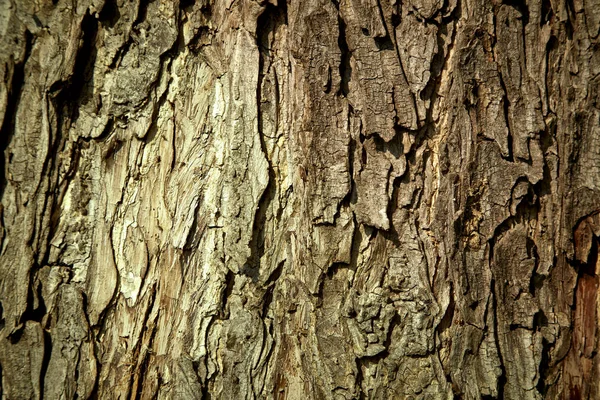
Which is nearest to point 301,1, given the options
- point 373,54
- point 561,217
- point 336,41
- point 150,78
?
point 336,41

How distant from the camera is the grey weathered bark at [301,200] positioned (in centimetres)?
149

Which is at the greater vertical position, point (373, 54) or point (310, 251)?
point (373, 54)

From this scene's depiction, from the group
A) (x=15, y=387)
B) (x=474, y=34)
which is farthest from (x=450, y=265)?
(x=15, y=387)

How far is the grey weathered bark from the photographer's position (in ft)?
4.90

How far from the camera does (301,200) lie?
1.54m

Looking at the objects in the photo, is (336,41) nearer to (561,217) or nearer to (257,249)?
(257,249)

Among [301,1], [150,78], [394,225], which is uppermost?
[301,1]

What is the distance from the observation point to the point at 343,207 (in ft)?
4.99

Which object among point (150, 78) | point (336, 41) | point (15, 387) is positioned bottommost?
point (15, 387)

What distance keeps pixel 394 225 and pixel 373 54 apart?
557 mm

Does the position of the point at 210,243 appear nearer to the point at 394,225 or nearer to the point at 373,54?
the point at 394,225

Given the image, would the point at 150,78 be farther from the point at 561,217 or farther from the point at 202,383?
the point at 561,217

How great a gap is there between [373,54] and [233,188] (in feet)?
2.05

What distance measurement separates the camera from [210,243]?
153cm
